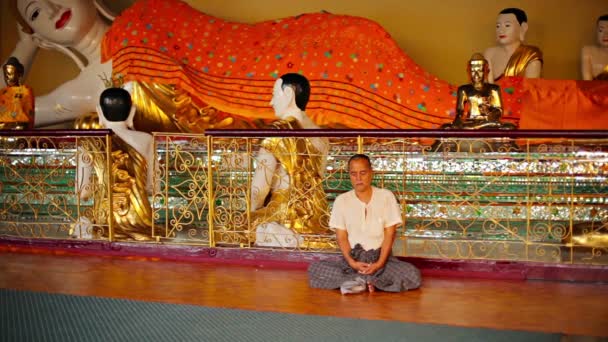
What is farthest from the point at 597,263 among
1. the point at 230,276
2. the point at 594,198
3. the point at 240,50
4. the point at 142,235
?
the point at 240,50

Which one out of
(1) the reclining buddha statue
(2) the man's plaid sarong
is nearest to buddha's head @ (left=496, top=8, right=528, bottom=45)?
(1) the reclining buddha statue

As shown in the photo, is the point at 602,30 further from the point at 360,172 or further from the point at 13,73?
the point at 13,73

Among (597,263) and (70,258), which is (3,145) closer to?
(70,258)

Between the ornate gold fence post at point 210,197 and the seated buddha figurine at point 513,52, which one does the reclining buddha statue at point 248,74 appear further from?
the ornate gold fence post at point 210,197

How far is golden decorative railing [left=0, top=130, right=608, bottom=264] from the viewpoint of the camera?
394 cm

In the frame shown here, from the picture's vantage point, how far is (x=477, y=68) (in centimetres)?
488

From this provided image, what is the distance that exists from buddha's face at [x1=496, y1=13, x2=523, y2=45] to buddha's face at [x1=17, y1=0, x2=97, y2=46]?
364 cm

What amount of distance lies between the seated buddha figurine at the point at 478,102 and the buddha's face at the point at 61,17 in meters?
3.49

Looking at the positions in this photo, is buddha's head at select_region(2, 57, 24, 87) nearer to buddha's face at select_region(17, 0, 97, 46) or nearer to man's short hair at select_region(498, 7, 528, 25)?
buddha's face at select_region(17, 0, 97, 46)

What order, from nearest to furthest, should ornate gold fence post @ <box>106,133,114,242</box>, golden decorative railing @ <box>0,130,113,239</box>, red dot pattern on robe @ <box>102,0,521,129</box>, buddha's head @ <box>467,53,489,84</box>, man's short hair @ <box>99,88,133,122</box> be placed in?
ornate gold fence post @ <box>106,133,114,242</box> < golden decorative railing @ <box>0,130,113,239</box> < man's short hair @ <box>99,88,133,122</box> < buddha's head @ <box>467,53,489,84</box> < red dot pattern on robe @ <box>102,0,521,129</box>

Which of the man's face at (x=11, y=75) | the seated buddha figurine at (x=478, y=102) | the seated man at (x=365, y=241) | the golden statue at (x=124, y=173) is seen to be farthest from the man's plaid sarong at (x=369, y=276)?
the man's face at (x=11, y=75)

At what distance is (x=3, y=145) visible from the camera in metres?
5.11

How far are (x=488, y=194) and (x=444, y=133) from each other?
111 cm

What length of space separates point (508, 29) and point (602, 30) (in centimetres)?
79
